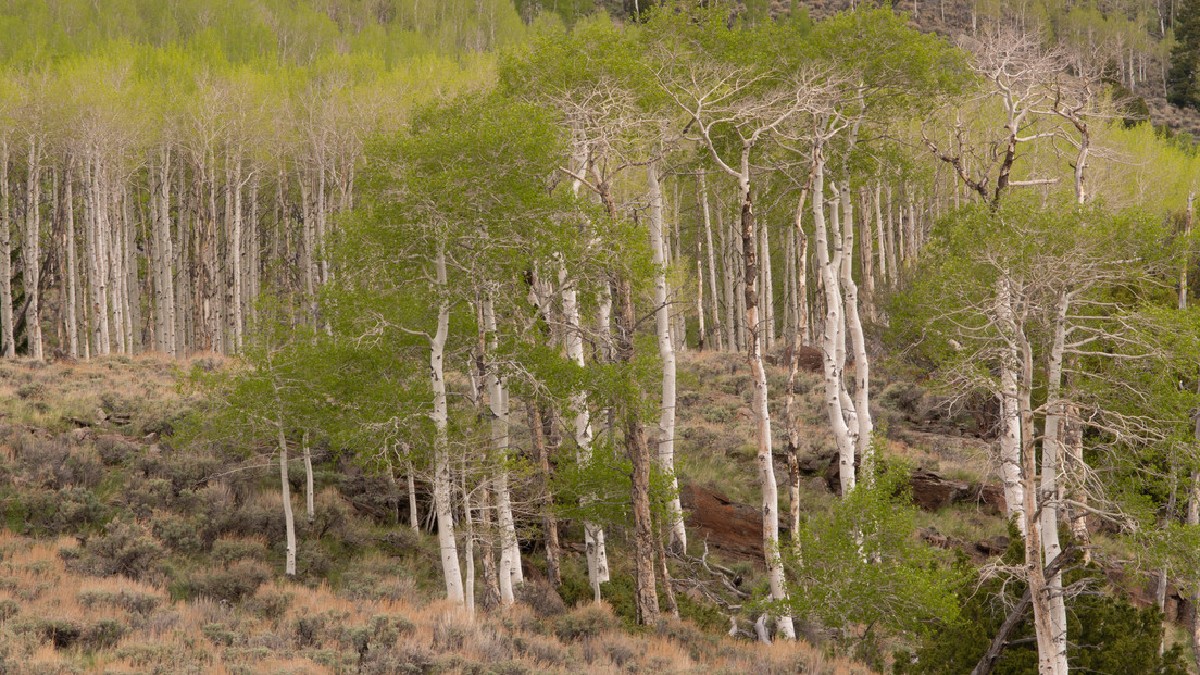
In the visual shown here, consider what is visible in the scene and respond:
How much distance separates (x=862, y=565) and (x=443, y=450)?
6680 millimetres

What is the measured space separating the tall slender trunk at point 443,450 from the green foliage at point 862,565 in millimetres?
5371

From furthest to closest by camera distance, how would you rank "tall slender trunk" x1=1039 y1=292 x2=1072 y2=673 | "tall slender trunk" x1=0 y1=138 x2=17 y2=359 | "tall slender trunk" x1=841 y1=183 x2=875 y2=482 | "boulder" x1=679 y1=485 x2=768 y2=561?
"tall slender trunk" x1=0 y1=138 x2=17 y2=359 < "boulder" x1=679 y1=485 x2=768 y2=561 < "tall slender trunk" x1=841 y1=183 x2=875 y2=482 < "tall slender trunk" x1=1039 y1=292 x2=1072 y2=673

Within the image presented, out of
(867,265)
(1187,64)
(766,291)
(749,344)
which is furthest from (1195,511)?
(1187,64)

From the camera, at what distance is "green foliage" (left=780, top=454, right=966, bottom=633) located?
15453mm

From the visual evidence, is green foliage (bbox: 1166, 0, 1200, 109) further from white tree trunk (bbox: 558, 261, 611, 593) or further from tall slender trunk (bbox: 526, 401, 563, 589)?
tall slender trunk (bbox: 526, 401, 563, 589)

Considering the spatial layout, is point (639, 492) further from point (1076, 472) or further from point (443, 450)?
point (1076, 472)

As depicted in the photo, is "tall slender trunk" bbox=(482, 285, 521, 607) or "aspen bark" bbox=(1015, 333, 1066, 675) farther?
"tall slender trunk" bbox=(482, 285, 521, 607)

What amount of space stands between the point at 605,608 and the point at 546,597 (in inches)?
40.7

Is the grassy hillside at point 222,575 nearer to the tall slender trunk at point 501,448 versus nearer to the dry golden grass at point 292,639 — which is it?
the dry golden grass at point 292,639

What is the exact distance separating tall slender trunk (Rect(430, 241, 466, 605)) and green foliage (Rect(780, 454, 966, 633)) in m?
5.37

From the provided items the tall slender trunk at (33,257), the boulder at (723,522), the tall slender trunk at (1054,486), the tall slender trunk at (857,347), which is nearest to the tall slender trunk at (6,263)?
the tall slender trunk at (33,257)

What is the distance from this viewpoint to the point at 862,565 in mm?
15586

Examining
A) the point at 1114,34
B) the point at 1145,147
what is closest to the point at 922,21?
the point at 1114,34

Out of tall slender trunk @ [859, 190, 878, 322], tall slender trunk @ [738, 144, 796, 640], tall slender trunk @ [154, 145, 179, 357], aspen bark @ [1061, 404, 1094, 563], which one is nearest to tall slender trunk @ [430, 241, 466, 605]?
tall slender trunk @ [738, 144, 796, 640]
